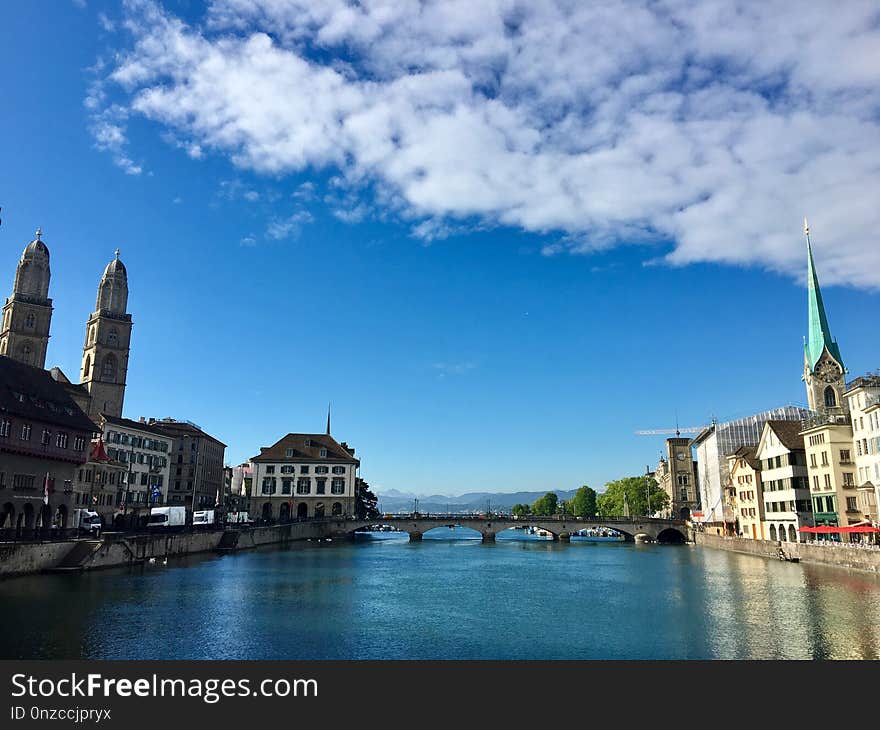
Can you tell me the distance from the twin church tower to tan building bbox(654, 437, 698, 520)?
412ft

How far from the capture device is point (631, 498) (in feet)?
536

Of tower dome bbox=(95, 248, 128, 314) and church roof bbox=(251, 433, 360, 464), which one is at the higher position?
tower dome bbox=(95, 248, 128, 314)

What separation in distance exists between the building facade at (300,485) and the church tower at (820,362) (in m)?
80.4

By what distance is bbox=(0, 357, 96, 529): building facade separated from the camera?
57.6m

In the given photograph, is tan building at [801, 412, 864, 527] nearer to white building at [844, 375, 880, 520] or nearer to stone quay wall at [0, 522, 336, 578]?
white building at [844, 375, 880, 520]

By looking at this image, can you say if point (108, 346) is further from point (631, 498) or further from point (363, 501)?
point (631, 498)

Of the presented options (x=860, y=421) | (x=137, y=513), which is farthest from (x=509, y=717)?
(x=137, y=513)

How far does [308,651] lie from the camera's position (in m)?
29.7

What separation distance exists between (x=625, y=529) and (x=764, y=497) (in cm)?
3807

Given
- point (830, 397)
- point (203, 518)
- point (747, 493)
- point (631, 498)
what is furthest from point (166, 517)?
point (631, 498)

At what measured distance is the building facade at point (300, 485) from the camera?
12694cm

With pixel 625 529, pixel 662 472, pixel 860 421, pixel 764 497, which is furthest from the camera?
pixel 662 472

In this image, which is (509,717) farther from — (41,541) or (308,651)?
(41,541)

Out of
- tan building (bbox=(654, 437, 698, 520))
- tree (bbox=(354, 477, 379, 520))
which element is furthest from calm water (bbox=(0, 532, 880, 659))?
tan building (bbox=(654, 437, 698, 520))
